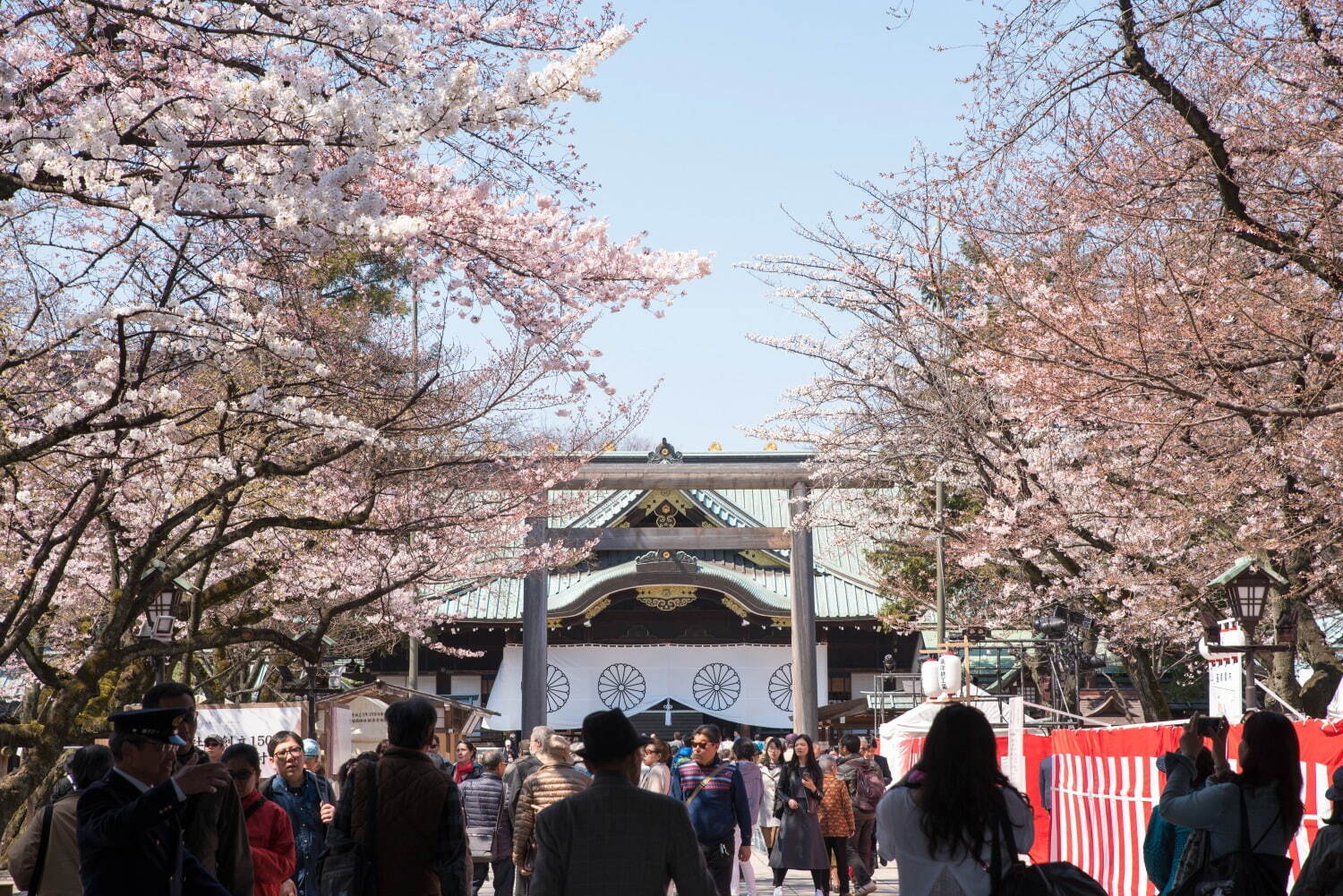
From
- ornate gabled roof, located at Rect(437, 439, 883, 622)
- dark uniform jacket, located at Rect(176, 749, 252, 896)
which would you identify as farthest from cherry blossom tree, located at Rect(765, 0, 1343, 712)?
ornate gabled roof, located at Rect(437, 439, 883, 622)

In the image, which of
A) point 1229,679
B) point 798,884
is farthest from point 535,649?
point 1229,679

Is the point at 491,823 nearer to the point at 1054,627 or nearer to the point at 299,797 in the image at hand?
the point at 299,797

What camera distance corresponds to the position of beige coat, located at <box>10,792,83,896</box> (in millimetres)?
5625

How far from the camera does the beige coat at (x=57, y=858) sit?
221 inches

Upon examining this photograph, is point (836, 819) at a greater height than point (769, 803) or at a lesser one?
greater

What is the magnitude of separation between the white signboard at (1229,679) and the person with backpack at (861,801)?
4.08 m

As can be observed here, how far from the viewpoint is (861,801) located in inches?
484

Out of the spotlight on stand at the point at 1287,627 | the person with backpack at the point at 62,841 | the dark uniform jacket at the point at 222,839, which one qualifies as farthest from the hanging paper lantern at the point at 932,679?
the dark uniform jacket at the point at 222,839

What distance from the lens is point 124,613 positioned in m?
10.8

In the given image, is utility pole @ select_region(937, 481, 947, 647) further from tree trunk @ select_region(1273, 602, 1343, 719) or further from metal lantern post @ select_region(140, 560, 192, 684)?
metal lantern post @ select_region(140, 560, 192, 684)

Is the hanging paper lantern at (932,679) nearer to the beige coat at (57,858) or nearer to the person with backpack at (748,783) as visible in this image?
the person with backpack at (748,783)

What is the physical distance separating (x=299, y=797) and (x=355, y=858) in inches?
90.7

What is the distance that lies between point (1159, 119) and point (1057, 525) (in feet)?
18.3

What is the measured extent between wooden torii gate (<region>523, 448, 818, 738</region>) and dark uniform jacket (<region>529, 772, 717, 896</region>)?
665 inches
